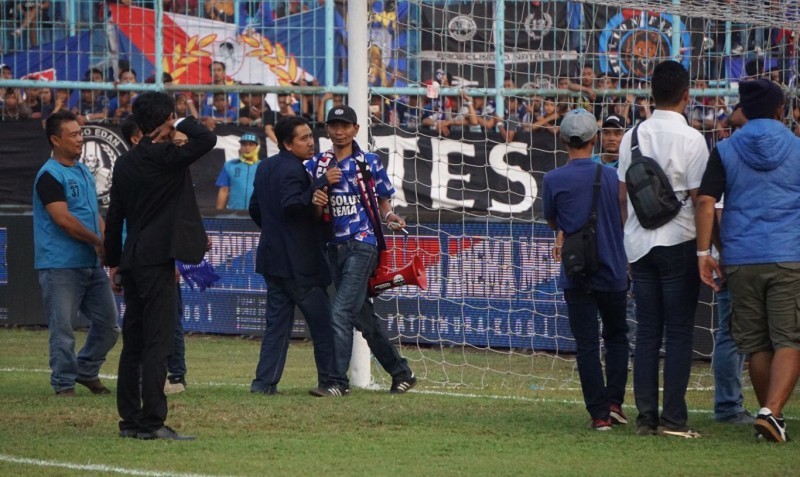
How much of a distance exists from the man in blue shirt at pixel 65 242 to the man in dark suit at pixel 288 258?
1.27 m

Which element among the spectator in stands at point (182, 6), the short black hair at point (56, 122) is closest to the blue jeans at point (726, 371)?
the short black hair at point (56, 122)

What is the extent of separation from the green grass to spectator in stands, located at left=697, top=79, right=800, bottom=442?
0.44m

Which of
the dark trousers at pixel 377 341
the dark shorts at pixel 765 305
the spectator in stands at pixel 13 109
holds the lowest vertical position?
the dark trousers at pixel 377 341

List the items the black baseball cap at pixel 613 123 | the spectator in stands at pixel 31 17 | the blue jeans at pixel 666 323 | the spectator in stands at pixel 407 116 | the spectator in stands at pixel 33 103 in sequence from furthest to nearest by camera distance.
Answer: the spectator in stands at pixel 33 103 < the spectator in stands at pixel 31 17 < the spectator in stands at pixel 407 116 < the black baseball cap at pixel 613 123 < the blue jeans at pixel 666 323

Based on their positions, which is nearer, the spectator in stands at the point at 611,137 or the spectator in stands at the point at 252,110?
the spectator in stands at the point at 611,137

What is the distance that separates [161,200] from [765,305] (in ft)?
11.8

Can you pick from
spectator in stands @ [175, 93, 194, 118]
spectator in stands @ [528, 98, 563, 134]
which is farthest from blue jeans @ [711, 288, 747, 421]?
spectator in stands @ [175, 93, 194, 118]

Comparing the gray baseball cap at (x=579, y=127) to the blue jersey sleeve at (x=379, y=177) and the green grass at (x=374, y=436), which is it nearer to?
the green grass at (x=374, y=436)

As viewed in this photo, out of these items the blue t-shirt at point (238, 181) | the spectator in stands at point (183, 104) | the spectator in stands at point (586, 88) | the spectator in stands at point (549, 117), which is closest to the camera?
the spectator in stands at point (586, 88)

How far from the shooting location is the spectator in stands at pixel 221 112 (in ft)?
57.8

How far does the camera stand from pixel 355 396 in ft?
34.7

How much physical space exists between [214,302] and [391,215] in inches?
236

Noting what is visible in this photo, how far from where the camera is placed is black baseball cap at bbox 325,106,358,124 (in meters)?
10.4

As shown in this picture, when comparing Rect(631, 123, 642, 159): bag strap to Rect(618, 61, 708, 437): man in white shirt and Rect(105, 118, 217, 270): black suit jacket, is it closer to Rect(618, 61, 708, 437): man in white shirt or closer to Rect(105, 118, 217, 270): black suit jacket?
Rect(618, 61, 708, 437): man in white shirt
